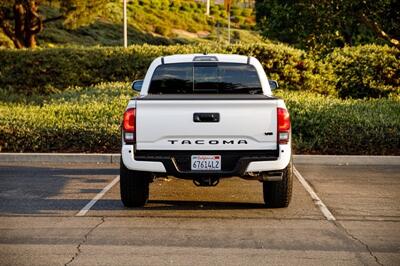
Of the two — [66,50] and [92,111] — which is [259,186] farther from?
[66,50]

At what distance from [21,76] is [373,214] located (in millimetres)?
19307

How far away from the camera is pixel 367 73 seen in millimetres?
24312

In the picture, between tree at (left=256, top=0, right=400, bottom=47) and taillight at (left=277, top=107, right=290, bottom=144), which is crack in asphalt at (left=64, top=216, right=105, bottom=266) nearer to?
taillight at (left=277, top=107, right=290, bottom=144)

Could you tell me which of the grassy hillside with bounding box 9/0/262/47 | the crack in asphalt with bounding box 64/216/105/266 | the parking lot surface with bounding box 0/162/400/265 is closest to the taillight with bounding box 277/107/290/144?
the parking lot surface with bounding box 0/162/400/265

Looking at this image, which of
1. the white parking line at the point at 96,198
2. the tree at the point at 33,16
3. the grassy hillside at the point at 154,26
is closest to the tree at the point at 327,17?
the white parking line at the point at 96,198

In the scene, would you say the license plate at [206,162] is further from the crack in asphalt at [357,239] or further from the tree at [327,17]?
the tree at [327,17]

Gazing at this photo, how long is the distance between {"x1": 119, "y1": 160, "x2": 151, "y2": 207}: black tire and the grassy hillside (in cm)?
3142

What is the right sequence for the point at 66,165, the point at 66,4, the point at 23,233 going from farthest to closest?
the point at 66,4 < the point at 66,165 < the point at 23,233

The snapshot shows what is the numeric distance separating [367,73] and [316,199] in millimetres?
14433

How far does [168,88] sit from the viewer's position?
10523 mm

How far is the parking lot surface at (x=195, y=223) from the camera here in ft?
24.0

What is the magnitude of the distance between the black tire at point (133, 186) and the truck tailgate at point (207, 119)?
0.73 m

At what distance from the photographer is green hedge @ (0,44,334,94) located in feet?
79.9

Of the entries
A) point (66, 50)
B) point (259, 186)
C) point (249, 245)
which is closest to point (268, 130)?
point (249, 245)
